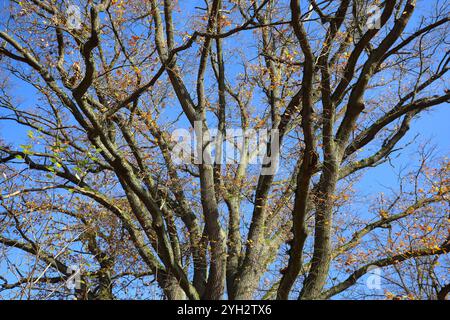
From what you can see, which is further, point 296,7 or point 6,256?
point 296,7

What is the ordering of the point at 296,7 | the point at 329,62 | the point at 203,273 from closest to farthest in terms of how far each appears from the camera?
the point at 296,7 < the point at 329,62 < the point at 203,273

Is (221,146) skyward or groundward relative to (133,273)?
skyward

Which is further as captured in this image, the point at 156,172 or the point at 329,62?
the point at 156,172

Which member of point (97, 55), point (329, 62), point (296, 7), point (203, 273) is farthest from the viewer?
point (97, 55)

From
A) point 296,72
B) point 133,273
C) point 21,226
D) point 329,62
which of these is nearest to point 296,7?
point 329,62

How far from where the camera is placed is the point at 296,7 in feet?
17.9

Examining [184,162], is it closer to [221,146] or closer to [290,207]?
[221,146]

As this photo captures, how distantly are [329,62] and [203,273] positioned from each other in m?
4.11

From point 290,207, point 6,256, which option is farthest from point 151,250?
point 6,256

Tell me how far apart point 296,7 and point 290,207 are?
4378 millimetres

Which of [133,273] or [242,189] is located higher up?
[242,189]

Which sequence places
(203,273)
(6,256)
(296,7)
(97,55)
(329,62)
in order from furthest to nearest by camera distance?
(97,55) < (203,273) < (329,62) < (296,7) < (6,256)
